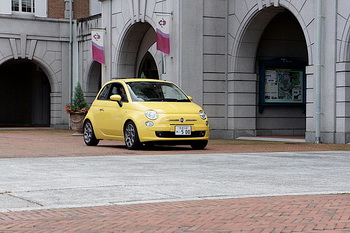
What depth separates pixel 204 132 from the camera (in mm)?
15516

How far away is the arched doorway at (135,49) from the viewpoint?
26375mm

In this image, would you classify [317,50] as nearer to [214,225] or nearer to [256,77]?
[256,77]

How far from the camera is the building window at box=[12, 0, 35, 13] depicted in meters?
33.8

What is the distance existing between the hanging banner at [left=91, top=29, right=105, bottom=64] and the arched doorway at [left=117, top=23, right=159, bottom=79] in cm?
96

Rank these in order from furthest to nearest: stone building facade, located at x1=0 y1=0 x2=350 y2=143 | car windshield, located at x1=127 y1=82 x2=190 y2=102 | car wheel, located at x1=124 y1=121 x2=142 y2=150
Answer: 1. stone building facade, located at x1=0 y1=0 x2=350 y2=143
2. car windshield, located at x1=127 y1=82 x2=190 y2=102
3. car wheel, located at x1=124 y1=121 x2=142 y2=150

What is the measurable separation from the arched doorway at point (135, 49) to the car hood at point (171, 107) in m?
10.7

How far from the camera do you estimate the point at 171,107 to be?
604 inches

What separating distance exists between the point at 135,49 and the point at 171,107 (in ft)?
39.4

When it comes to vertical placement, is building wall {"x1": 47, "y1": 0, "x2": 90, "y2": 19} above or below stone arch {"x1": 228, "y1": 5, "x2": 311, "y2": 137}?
above

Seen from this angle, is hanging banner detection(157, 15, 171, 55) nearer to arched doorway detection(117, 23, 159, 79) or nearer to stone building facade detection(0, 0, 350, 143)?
stone building facade detection(0, 0, 350, 143)

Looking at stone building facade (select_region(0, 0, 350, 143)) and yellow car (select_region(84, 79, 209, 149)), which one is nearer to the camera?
yellow car (select_region(84, 79, 209, 149))

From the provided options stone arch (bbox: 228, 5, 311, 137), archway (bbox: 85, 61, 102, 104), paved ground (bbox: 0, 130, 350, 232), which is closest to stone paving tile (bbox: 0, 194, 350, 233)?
paved ground (bbox: 0, 130, 350, 232)

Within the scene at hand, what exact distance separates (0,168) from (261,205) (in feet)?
16.7

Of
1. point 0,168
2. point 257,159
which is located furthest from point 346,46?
point 0,168
